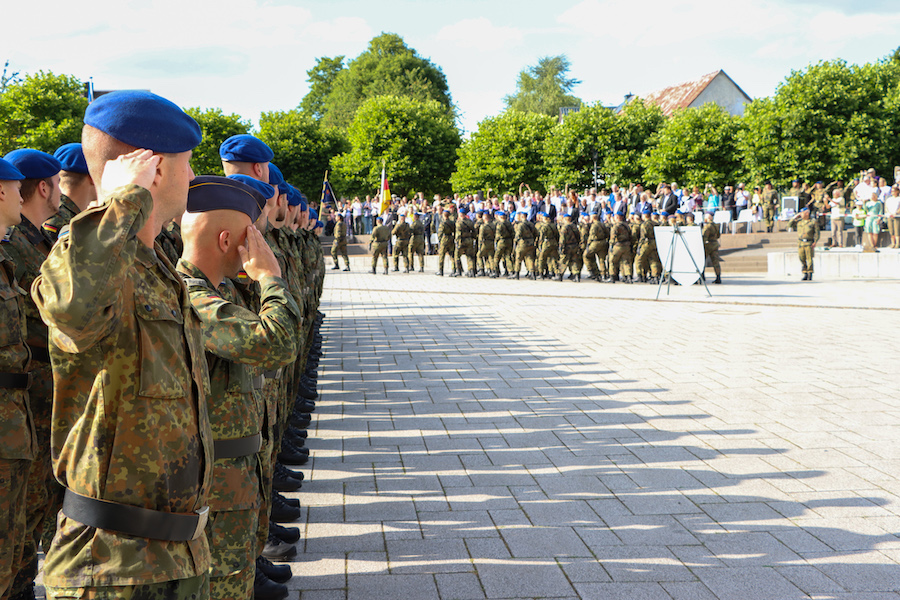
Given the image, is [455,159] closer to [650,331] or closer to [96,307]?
[650,331]

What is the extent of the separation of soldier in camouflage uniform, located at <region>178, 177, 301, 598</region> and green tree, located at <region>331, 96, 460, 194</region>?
163ft

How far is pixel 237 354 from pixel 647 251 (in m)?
19.5

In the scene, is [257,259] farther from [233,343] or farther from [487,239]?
[487,239]

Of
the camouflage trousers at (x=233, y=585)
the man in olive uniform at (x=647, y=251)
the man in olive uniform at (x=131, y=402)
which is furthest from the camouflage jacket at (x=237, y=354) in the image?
the man in olive uniform at (x=647, y=251)

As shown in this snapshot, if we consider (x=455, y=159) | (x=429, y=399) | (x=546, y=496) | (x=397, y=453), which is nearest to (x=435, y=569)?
(x=546, y=496)

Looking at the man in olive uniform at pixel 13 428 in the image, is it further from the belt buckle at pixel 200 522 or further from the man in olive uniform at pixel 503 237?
the man in olive uniform at pixel 503 237

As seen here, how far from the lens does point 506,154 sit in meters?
50.9

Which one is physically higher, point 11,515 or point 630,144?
point 630,144

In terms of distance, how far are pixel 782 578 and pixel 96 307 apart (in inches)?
133

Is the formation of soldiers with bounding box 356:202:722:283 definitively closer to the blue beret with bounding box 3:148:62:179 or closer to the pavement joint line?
the pavement joint line

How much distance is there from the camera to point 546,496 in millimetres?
4941

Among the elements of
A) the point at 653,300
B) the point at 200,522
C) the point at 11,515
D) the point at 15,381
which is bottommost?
the point at 653,300

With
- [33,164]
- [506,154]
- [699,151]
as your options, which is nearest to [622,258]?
[33,164]

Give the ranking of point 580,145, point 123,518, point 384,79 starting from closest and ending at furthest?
point 123,518 → point 580,145 → point 384,79
